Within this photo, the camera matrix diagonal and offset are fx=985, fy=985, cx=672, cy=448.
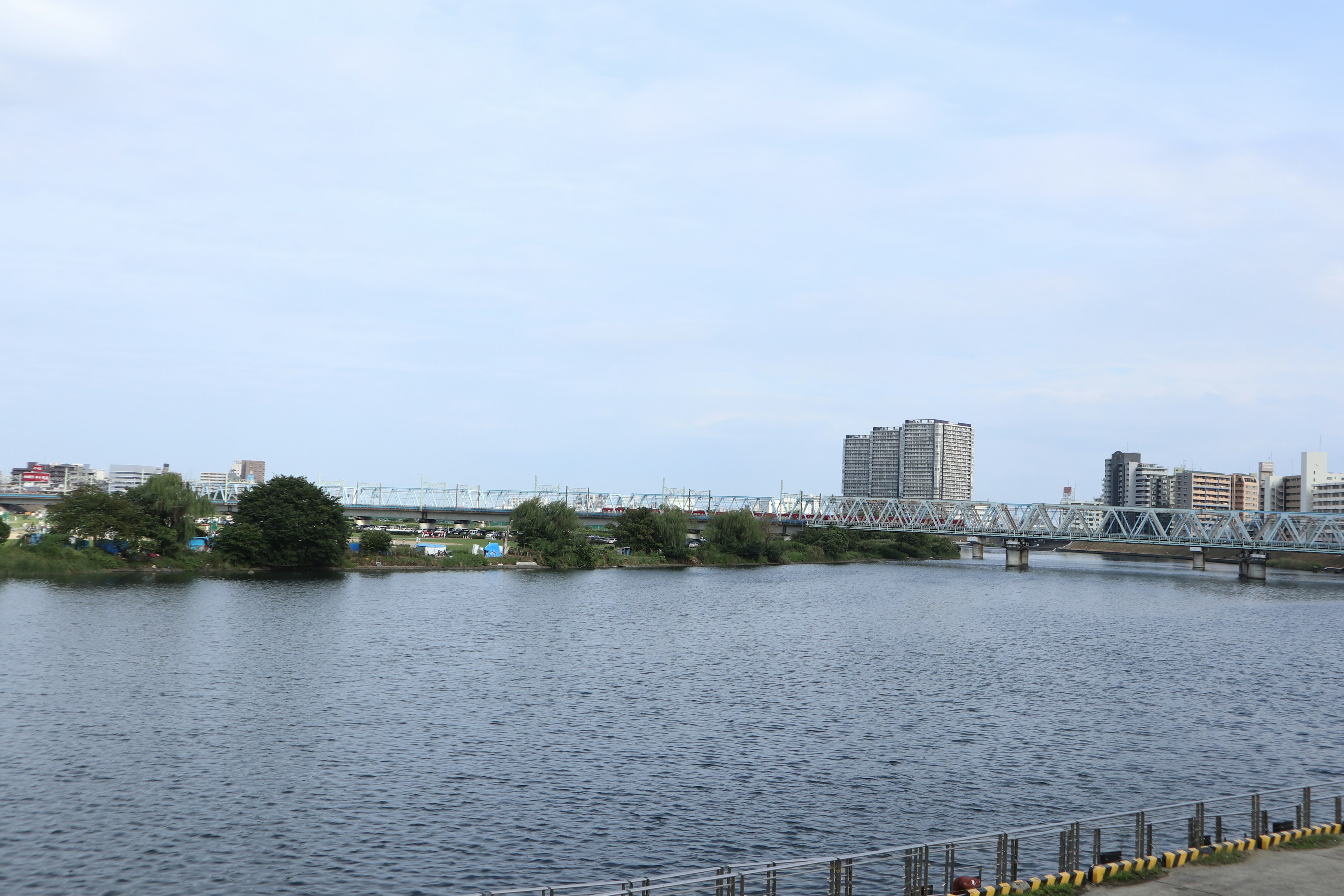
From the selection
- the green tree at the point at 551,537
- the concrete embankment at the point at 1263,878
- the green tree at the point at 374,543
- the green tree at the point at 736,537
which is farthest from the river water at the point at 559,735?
the green tree at the point at 736,537

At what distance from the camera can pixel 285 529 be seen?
129500mm

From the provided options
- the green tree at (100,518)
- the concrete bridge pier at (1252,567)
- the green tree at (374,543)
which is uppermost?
the green tree at (100,518)

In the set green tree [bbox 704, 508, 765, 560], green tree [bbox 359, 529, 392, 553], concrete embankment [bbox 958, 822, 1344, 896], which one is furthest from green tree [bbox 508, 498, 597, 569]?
concrete embankment [bbox 958, 822, 1344, 896]

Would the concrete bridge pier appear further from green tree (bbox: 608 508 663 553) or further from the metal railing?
the metal railing

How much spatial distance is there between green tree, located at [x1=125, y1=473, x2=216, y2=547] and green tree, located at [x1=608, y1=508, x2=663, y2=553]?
74372mm

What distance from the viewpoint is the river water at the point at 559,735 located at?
32312 millimetres

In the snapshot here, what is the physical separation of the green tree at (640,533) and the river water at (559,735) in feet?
276

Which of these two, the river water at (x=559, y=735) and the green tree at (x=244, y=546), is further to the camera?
the green tree at (x=244, y=546)

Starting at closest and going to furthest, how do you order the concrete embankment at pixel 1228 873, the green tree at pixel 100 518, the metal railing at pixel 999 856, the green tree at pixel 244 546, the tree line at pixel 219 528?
the concrete embankment at pixel 1228 873 < the metal railing at pixel 999 856 < the green tree at pixel 100 518 < the tree line at pixel 219 528 < the green tree at pixel 244 546

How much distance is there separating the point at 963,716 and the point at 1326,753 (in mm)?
16538

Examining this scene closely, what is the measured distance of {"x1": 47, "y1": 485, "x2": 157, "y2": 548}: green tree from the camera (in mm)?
119938

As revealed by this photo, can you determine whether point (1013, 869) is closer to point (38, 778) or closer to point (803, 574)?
point (38, 778)

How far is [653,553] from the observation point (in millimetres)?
181000

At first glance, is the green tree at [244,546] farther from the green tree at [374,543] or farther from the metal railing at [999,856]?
the metal railing at [999,856]
